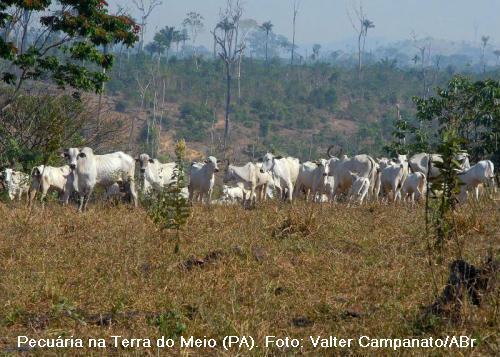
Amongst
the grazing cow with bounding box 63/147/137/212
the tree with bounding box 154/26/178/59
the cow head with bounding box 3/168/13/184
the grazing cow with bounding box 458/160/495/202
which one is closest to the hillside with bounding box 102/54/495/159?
the tree with bounding box 154/26/178/59

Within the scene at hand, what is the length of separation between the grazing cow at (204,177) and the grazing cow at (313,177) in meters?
2.49

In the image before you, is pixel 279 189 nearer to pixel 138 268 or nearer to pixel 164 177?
pixel 164 177

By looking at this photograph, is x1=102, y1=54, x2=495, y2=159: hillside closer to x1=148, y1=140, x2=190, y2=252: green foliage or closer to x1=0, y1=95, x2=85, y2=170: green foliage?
x1=0, y1=95, x2=85, y2=170: green foliage

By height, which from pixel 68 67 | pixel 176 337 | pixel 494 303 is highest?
pixel 68 67

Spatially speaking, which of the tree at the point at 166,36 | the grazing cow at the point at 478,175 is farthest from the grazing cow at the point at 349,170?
the tree at the point at 166,36

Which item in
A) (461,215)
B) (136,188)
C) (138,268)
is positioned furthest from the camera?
(136,188)

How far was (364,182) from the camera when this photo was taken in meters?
16.2

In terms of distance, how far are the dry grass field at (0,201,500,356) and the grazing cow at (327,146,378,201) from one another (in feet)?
21.8

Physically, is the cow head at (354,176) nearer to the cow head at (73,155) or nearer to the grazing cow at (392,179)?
the grazing cow at (392,179)

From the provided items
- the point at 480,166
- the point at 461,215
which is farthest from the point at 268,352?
the point at 480,166

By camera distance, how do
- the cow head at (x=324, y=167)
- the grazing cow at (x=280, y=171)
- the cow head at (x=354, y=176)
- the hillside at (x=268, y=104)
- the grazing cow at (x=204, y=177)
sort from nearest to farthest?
1. the grazing cow at (x=204, y=177)
2. the cow head at (x=354, y=176)
3. the cow head at (x=324, y=167)
4. the grazing cow at (x=280, y=171)
5. the hillside at (x=268, y=104)

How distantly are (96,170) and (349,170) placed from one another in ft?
18.6

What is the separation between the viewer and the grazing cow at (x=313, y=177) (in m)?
17.9

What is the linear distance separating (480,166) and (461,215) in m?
6.16
